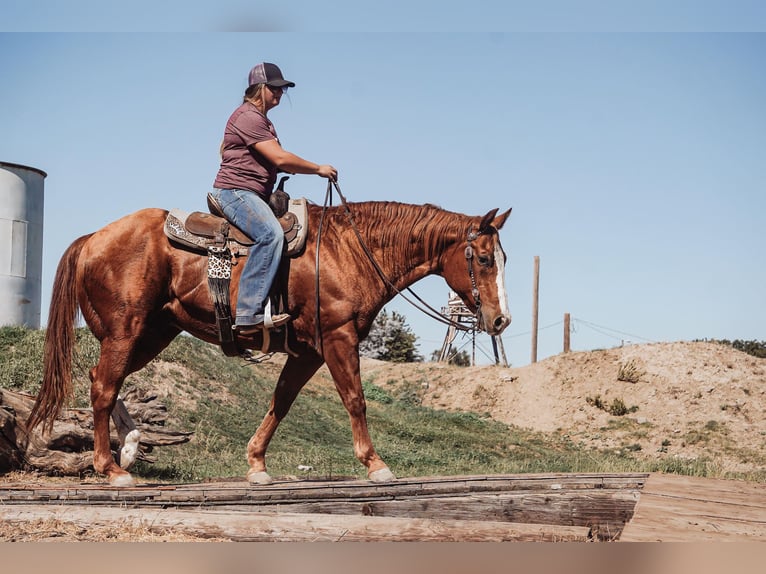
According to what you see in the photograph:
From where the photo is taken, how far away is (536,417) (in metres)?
26.0

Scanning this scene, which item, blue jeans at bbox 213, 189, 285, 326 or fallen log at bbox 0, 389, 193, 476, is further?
fallen log at bbox 0, 389, 193, 476

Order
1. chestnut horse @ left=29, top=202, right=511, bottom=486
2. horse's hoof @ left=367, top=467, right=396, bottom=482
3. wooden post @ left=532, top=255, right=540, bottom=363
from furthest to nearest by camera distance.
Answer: wooden post @ left=532, top=255, right=540, bottom=363 < chestnut horse @ left=29, top=202, right=511, bottom=486 < horse's hoof @ left=367, top=467, right=396, bottom=482

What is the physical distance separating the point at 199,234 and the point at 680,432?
1917 centimetres

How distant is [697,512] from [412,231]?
3032 millimetres

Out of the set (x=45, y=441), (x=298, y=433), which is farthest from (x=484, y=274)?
(x=298, y=433)

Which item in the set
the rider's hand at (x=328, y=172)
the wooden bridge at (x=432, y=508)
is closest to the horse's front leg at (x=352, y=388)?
the wooden bridge at (x=432, y=508)

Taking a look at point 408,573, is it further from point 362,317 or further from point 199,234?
point 199,234

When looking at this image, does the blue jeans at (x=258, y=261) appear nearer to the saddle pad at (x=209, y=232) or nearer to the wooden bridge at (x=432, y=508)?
the saddle pad at (x=209, y=232)

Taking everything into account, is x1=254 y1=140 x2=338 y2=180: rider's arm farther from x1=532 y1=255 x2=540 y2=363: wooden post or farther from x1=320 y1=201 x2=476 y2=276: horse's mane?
x1=532 y1=255 x2=540 y2=363: wooden post

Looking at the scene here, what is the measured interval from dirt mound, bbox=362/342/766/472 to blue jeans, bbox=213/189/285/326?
55.3 ft

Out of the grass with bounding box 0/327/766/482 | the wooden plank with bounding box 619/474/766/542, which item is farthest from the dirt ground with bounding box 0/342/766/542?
the wooden plank with bounding box 619/474/766/542

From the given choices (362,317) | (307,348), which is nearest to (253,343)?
(307,348)

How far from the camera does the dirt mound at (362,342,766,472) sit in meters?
22.7

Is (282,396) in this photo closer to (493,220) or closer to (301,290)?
(301,290)
